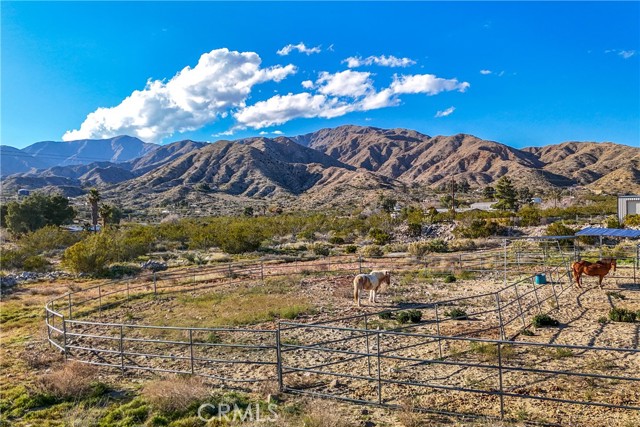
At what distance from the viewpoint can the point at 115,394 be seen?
8.30 metres

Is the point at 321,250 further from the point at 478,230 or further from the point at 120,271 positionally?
the point at 120,271

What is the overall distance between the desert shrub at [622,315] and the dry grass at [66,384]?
14077 mm

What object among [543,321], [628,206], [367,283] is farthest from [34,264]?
[628,206]

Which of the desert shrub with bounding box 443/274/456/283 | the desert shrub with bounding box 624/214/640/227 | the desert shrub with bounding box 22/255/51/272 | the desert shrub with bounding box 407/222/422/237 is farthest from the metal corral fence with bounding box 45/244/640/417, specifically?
the desert shrub with bounding box 407/222/422/237

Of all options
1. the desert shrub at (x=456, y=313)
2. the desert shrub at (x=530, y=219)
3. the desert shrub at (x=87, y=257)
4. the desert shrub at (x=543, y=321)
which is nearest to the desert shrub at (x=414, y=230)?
the desert shrub at (x=530, y=219)

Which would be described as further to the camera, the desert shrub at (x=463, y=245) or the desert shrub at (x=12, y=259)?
the desert shrub at (x=463, y=245)

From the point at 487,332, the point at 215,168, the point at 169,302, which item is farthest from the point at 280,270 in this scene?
the point at 215,168

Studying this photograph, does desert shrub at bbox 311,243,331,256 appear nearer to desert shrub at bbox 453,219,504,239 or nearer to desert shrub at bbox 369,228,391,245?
desert shrub at bbox 369,228,391,245

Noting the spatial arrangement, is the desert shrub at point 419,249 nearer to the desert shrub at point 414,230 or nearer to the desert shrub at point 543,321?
the desert shrub at point 414,230

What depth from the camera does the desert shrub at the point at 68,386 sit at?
8234mm

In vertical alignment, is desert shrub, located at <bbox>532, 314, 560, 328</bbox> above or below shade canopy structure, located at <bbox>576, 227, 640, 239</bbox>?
below

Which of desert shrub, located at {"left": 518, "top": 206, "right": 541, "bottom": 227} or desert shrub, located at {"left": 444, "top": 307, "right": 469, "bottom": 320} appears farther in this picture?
desert shrub, located at {"left": 518, "top": 206, "right": 541, "bottom": 227}

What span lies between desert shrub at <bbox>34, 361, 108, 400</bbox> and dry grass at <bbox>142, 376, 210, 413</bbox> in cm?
128

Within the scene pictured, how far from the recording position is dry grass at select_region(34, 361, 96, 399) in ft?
27.0
